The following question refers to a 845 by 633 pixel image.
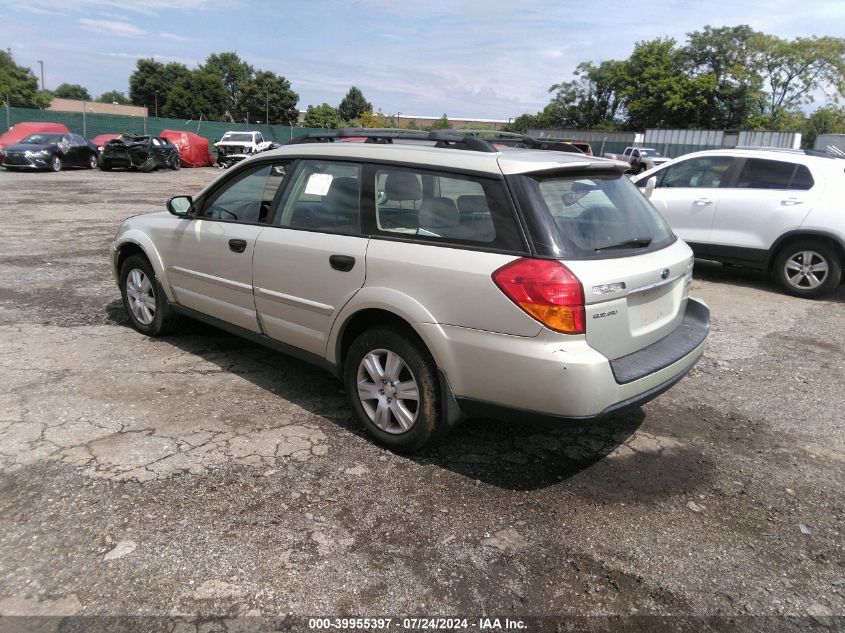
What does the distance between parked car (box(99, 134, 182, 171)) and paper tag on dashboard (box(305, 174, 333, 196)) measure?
25275 mm

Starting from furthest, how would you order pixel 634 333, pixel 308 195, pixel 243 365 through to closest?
pixel 243 365
pixel 308 195
pixel 634 333

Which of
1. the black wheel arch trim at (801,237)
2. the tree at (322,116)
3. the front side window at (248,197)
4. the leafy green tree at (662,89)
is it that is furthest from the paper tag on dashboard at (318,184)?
the tree at (322,116)

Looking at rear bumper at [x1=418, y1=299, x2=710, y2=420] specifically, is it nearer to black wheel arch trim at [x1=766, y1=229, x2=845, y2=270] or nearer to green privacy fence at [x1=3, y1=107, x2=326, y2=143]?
black wheel arch trim at [x1=766, y1=229, x2=845, y2=270]

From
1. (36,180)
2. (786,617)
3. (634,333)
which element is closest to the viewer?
(786,617)

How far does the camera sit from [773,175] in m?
7.91

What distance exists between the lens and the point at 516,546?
286 cm

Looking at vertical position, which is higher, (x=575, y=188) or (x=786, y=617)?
(x=575, y=188)

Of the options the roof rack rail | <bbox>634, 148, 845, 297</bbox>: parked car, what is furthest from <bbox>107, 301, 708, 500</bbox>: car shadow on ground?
<bbox>634, 148, 845, 297</bbox>: parked car

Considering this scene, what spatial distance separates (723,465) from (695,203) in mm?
5605

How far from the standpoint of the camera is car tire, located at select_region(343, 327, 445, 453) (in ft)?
11.1

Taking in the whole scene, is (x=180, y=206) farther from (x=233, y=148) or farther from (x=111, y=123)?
(x=111, y=123)

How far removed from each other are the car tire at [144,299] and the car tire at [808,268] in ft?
23.3

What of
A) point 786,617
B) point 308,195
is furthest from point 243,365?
point 786,617

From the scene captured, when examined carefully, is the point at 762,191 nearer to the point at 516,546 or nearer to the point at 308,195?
the point at 308,195
